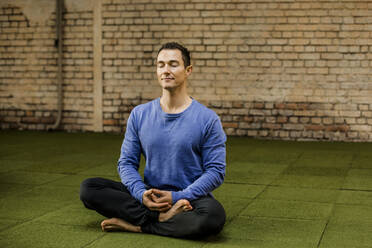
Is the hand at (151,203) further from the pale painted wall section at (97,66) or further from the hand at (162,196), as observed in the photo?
the pale painted wall section at (97,66)

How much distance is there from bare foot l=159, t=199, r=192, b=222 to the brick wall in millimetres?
5072

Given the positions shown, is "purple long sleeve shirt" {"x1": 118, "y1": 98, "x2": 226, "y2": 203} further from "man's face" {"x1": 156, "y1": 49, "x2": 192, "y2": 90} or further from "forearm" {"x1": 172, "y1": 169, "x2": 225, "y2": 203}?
"man's face" {"x1": 156, "y1": 49, "x2": 192, "y2": 90}

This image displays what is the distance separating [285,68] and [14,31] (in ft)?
13.8

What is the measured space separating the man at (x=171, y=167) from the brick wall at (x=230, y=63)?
4.86 metres

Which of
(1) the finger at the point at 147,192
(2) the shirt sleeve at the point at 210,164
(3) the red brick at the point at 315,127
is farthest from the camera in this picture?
(3) the red brick at the point at 315,127

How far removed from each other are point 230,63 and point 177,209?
17.2 ft

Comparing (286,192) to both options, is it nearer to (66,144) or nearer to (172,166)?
(172,166)

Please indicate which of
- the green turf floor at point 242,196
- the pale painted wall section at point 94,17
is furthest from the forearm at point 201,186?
the pale painted wall section at point 94,17

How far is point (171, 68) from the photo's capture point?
313cm

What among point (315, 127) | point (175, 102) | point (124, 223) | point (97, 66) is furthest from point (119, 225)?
point (97, 66)

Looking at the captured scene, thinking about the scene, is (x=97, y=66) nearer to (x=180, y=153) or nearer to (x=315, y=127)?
(x=315, y=127)

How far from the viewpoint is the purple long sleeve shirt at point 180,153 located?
3.15 m

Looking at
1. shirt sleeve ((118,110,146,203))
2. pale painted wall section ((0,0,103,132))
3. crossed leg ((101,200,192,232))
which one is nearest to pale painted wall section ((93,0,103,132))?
pale painted wall section ((0,0,103,132))

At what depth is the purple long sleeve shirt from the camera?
3152 mm
